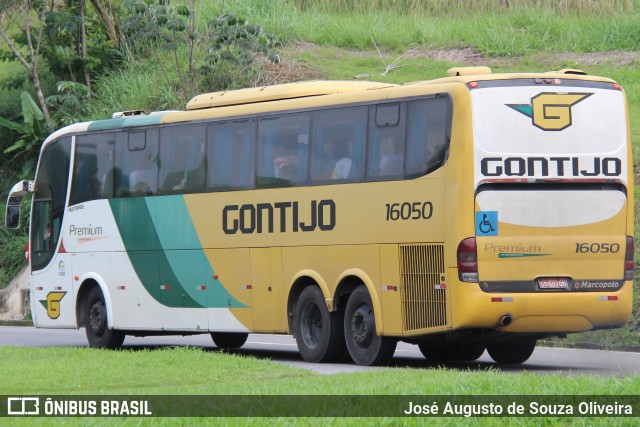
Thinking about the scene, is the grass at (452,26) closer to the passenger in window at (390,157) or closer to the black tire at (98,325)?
the black tire at (98,325)

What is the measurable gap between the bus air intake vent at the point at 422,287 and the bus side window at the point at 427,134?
3.26 ft

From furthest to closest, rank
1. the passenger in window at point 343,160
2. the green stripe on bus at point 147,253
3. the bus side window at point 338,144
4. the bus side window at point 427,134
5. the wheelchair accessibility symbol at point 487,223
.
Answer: the green stripe on bus at point 147,253
the passenger in window at point 343,160
the bus side window at point 338,144
the bus side window at point 427,134
the wheelchair accessibility symbol at point 487,223

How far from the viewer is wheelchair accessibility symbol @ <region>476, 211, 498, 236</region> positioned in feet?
52.7

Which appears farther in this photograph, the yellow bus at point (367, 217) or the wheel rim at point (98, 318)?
the wheel rim at point (98, 318)

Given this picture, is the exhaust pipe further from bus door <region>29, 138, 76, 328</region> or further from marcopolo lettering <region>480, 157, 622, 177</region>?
bus door <region>29, 138, 76, 328</region>

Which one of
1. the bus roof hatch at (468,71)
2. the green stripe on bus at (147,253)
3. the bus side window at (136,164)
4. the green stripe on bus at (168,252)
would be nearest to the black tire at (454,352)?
the green stripe on bus at (168,252)

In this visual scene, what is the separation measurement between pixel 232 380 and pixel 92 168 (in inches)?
331

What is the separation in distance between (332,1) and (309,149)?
25.8 meters

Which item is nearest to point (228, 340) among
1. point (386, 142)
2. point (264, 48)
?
point (386, 142)

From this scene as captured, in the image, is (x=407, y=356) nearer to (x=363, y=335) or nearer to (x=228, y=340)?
(x=363, y=335)

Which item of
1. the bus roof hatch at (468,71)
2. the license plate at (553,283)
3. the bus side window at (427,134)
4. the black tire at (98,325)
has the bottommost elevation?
the black tire at (98,325)

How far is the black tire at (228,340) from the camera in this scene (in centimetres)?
2214

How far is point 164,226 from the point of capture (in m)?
21.0

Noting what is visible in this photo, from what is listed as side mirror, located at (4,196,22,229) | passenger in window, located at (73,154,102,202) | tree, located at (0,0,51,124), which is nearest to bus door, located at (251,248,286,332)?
passenger in window, located at (73,154,102,202)
